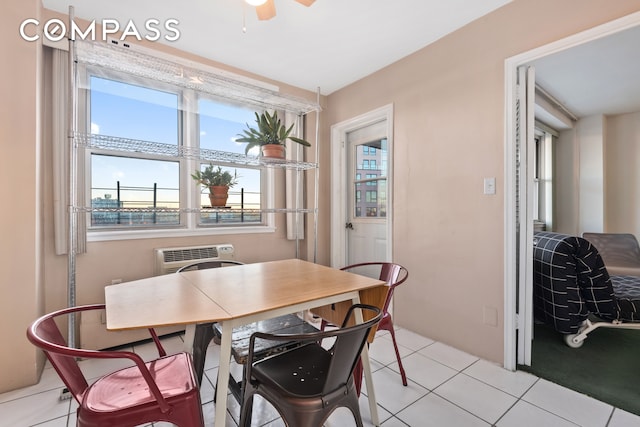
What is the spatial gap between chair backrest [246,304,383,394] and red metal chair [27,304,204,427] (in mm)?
251

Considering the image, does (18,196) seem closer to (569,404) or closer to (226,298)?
(226,298)

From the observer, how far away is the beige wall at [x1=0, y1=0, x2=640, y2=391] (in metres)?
1.86

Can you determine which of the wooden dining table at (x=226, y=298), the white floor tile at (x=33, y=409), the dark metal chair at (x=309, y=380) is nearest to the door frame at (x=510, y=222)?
the wooden dining table at (x=226, y=298)

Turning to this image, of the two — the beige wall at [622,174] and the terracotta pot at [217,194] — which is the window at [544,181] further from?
the terracotta pot at [217,194]

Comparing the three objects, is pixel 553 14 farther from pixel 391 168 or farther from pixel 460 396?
pixel 460 396

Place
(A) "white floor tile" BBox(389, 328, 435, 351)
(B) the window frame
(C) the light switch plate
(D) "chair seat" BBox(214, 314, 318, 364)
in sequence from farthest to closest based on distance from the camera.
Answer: (A) "white floor tile" BBox(389, 328, 435, 351)
(B) the window frame
(C) the light switch plate
(D) "chair seat" BBox(214, 314, 318, 364)

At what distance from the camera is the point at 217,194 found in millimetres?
2457

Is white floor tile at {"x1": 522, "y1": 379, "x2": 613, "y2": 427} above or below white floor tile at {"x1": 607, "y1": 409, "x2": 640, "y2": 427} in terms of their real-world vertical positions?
below

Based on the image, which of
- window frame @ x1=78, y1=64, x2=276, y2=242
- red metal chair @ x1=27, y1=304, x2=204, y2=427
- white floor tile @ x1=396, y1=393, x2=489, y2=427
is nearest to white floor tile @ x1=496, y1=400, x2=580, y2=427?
white floor tile @ x1=396, y1=393, x2=489, y2=427

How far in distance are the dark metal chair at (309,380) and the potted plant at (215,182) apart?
1.49m

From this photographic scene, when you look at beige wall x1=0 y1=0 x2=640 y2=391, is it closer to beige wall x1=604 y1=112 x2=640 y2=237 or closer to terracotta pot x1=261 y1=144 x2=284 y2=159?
terracotta pot x1=261 y1=144 x2=284 y2=159

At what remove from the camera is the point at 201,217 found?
3.02 meters

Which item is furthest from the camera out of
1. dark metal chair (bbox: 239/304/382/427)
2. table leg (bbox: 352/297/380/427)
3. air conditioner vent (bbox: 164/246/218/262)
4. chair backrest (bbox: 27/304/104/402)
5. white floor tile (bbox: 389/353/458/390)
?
air conditioner vent (bbox: 164/246/218/262)

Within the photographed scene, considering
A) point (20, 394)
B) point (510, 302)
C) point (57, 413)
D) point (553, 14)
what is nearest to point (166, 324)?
point (57, 413)
